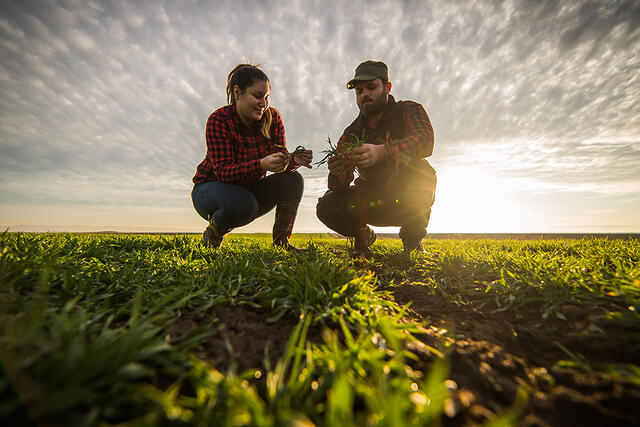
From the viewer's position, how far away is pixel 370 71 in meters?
3.93

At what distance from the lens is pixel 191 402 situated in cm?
85

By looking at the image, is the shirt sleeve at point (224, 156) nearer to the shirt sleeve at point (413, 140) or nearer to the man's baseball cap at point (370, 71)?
the shirt sleeve at point (413, 140)

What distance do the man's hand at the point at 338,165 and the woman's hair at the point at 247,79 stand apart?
120 centimetres

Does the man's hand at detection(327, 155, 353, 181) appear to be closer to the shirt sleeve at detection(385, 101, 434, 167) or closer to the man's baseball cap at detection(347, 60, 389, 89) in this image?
the shirt sleeve at detection(385, 101, 434, 167)

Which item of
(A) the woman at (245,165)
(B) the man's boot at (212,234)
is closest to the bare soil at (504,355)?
(A) the woman at (245,165)

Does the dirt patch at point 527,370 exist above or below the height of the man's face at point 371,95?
below

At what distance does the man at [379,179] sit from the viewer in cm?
398

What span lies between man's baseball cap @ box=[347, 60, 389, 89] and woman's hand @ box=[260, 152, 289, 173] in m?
1.72

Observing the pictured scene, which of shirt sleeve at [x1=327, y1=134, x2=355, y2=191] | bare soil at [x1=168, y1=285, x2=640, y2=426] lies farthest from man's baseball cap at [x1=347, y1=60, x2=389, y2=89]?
bare soil at [x1=168, y1=285, x2=640, y2=426]

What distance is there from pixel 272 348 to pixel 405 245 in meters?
3.64

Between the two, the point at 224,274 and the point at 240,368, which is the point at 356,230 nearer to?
the point at 224,274

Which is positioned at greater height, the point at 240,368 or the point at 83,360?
the point at 83,360

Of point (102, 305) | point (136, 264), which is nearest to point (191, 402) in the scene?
point (102, 305)

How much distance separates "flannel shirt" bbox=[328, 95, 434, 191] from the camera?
3.48 meters
